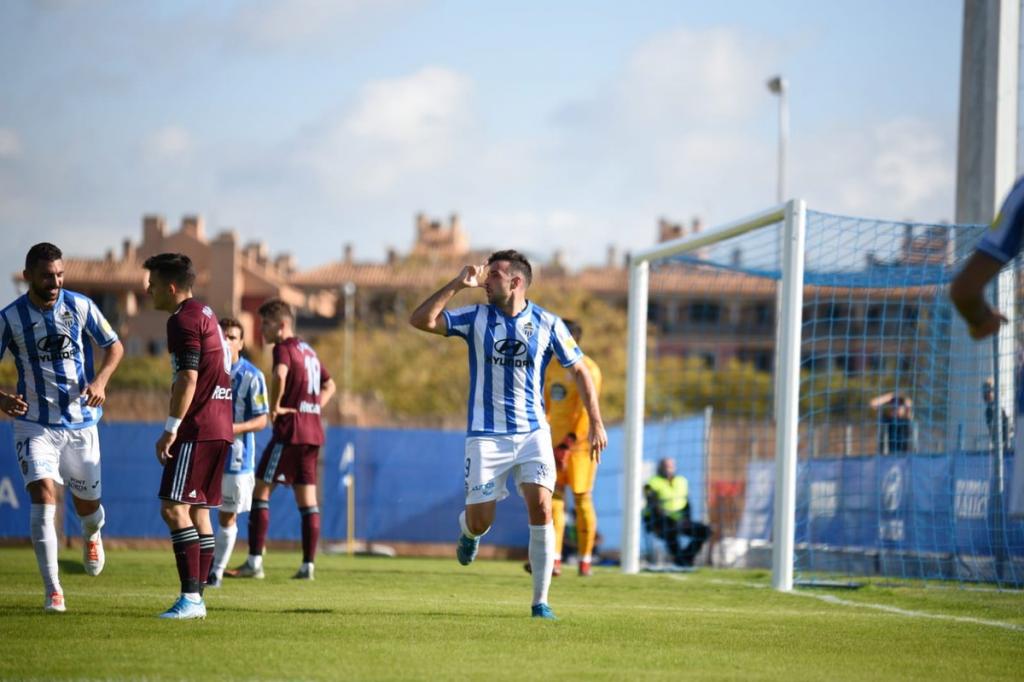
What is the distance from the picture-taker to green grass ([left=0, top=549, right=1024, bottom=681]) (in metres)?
6.34

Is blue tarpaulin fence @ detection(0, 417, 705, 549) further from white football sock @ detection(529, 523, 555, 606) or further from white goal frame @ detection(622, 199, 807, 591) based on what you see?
white football sock @ detection(529, 523, 555, 606)

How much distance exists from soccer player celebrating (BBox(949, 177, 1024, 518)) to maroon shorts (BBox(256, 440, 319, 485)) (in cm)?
802

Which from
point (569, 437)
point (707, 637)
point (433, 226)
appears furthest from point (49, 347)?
point (433, 226)

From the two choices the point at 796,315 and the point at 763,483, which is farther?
the point at 763,483

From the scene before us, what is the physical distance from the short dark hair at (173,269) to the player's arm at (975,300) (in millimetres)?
4723

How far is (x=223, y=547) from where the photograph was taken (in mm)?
11641

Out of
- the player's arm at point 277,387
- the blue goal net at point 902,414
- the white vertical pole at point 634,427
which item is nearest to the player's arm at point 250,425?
the player's arm at point 277,387

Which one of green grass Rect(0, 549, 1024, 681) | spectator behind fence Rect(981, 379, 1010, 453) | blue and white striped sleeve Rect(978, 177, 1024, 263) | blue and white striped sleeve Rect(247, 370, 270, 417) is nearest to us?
blue and white striped sleeve Rect(978, 177, 1024, 263)

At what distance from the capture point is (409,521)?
21797 millimetres

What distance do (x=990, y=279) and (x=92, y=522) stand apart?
599 cm

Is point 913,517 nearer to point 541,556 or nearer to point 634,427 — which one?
point 634,427

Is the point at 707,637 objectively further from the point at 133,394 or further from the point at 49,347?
the point at 133,394

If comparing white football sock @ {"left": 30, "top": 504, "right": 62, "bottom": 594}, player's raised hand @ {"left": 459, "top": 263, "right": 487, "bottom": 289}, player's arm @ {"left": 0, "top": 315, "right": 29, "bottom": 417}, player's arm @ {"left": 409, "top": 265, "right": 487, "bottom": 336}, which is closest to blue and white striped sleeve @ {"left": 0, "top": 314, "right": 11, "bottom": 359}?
player's arm @ {"left": 0, "top": 315, "right": 29, "bottom": 417}

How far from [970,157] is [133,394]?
1348cm
